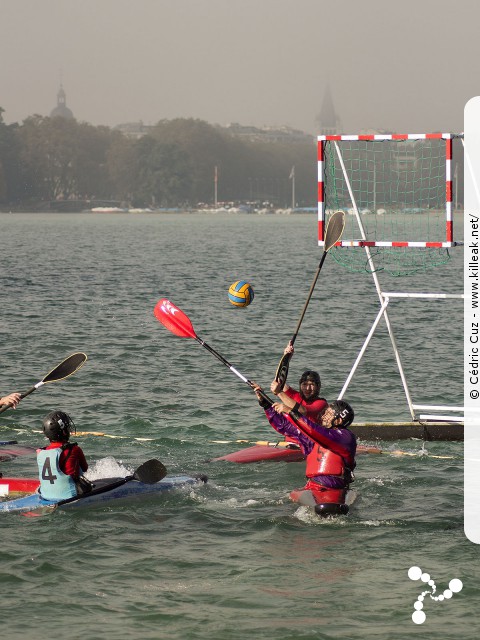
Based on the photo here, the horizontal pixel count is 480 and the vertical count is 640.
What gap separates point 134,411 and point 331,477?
7315mm

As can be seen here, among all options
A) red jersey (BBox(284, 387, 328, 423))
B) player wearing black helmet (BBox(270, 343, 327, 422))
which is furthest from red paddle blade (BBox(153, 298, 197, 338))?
red jersey (BBox(284, 387, 328, 423))

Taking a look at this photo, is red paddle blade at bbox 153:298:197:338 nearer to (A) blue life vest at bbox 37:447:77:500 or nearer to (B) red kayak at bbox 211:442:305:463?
(B) red kayak at bbox 211:442:305:463

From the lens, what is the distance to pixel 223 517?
1373 centimetres

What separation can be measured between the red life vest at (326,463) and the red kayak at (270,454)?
275 centimetres

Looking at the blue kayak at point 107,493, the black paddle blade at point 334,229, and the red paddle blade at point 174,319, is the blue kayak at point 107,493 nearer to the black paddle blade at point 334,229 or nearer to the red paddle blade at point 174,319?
the red paddle blade at point 174,319

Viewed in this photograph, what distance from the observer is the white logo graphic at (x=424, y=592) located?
11.0m

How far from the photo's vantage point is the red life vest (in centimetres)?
1334

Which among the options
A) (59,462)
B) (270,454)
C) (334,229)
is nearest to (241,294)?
(334,229)

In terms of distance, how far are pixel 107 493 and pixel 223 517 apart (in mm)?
1386

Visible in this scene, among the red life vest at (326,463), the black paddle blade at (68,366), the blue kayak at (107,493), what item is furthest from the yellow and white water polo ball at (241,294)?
the red life vest at (326,463)

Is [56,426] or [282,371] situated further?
[282,371]

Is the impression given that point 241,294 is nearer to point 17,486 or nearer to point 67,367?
point 67,367

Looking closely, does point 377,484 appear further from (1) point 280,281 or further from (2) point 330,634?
(1) point 280,281

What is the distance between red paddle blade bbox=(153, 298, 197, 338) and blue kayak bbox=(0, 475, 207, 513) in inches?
85.2
